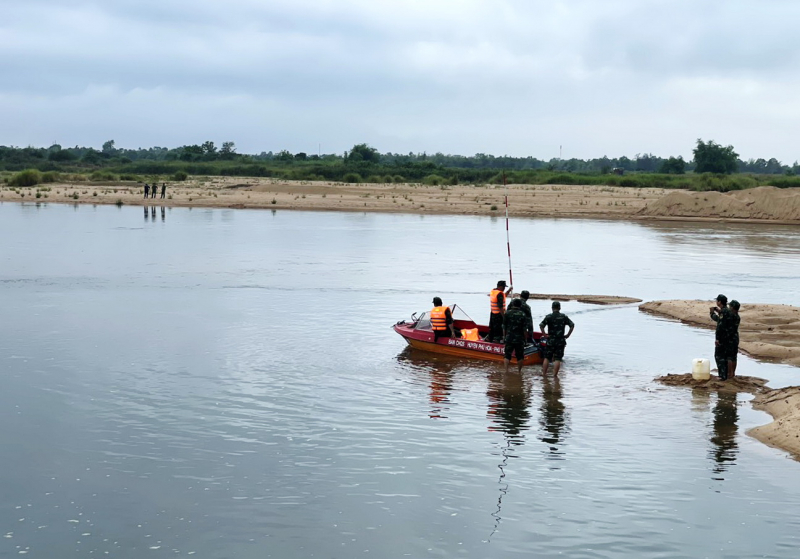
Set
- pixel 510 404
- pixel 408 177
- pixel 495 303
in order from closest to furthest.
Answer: pixel 510 404 → pixel 495 303 → pixel 408 177

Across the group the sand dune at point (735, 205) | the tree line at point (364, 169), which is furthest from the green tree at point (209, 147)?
the sand dune at point (735, 205)

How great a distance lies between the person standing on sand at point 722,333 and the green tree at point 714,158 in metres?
117

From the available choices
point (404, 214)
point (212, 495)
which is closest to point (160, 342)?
point (212, 495)

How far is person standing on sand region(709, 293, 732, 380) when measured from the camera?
706 inches

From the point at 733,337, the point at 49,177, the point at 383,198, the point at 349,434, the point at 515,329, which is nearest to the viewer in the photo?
the point at 349,434

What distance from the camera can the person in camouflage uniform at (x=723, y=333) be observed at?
706 inches

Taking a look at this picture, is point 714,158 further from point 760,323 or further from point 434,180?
point 760,323

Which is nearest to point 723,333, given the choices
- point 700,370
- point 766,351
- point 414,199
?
point 700,370

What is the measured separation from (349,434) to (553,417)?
11.8 feet

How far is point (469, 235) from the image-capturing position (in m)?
54.6

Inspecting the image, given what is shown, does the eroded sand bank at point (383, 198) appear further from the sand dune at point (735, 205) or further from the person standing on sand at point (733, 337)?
the person standing on sand at point (733, 337)

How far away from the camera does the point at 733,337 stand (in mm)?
17953

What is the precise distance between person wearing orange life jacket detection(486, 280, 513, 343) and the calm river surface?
0.88 meters

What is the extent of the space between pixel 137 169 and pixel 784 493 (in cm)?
12719
